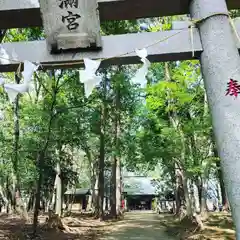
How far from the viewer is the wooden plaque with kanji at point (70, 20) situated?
11.7ft

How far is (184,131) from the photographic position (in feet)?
43.5

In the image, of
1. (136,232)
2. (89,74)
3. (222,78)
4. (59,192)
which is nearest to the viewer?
(222,78)

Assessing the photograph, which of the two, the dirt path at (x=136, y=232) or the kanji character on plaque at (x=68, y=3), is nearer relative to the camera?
the kanji character on plaque at (x=68, y=3)

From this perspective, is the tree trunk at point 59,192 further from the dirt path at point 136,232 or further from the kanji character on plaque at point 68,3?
the kanji character on plaque at point 68,3

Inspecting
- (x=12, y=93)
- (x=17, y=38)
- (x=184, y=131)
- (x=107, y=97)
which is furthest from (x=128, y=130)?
(x=12, y=93)

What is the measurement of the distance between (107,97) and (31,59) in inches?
671

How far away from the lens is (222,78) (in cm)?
300

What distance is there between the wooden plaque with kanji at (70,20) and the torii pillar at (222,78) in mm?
1166

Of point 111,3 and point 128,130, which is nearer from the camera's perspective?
point 111,3

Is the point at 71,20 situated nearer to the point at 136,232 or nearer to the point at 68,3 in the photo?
the point at 68,3

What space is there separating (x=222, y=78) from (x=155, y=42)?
91cm

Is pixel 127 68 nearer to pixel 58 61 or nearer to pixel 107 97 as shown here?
pixel 107 97

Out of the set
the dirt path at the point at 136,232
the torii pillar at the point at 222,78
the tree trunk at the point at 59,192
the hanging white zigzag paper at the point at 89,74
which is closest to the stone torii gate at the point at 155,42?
the torii pillar at the point at 222,78

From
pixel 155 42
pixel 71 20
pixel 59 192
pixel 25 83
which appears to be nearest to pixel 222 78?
pixel 155 42
